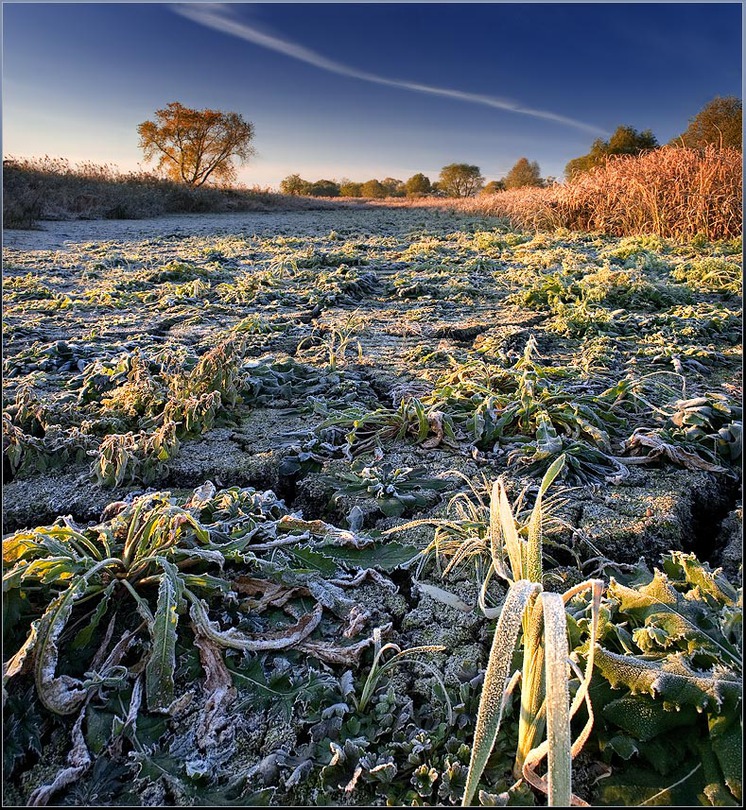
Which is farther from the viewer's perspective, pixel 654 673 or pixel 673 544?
pixel 673 544

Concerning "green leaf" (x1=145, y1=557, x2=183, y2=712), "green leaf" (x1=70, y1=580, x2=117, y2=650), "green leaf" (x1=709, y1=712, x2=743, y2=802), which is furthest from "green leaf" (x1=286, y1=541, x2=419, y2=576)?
"green leaf" (x1=709, y1=712, x2=743, y2=802)

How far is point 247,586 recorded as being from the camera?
5.35 feet

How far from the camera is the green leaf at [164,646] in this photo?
51.7 inches

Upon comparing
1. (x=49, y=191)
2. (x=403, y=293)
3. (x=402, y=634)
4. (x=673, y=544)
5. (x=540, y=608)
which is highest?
(x=49, y=191)

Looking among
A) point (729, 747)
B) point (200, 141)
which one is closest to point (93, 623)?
point (729, 747)

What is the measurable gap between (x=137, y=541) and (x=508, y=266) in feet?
20.6

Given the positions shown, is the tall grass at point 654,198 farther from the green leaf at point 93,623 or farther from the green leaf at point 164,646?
the green leaf at point 93,623

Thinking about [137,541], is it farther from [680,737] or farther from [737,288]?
[737,288]

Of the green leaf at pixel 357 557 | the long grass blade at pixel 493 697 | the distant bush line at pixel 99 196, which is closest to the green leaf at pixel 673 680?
the long grass blade at pixel 493 697

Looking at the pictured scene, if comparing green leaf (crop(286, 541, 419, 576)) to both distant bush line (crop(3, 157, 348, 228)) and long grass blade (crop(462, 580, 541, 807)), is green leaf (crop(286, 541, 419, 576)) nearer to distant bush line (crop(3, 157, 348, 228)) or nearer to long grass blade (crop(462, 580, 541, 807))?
long grass blade (crop(462, 580, 541, 807))

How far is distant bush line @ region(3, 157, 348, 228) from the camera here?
1229 cm

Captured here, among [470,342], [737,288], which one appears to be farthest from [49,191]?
[737,288]

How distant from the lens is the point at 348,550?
71.7 inches

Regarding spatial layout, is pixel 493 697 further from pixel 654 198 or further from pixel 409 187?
pixel 409 187
